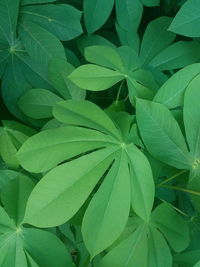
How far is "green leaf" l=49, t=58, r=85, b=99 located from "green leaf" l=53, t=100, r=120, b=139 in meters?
0.20

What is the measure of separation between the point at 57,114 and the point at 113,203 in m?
0.21

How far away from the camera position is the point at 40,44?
3.44ft

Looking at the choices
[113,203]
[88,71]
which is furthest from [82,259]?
[88,71]

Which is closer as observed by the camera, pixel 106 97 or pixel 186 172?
pixel 186 172

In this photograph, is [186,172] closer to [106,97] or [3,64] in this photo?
[106,97]

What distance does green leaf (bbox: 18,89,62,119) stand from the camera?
1.02m

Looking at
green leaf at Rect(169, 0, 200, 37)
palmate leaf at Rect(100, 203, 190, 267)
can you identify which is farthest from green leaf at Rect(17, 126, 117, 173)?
green leaf at Rect(169, 0, 200, 37)

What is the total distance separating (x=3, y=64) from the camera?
1.08 m

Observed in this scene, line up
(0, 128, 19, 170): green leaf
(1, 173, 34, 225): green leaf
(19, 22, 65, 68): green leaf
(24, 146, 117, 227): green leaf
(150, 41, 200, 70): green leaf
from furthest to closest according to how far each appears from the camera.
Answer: (150, 41, 200, 70): green leaf, (19, 22, 65, 68): green leaf, (0, 128, 19, 170): green leaf, (1, 173, 34, 225): green leaf, (24, 146, 117, 227): green leaf

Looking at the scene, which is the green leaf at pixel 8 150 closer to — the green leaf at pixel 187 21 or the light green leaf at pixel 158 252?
the light green leaf at pixel 158 252

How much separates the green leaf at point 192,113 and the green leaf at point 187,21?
0.22 metres

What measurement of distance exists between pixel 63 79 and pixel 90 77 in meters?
0.14

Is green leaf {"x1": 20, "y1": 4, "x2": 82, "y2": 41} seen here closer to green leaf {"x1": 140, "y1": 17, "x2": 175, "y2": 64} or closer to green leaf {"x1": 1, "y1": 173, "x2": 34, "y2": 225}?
green leaf {"x1": 140, "y1": 17, "x2": 175, "y2": 64}

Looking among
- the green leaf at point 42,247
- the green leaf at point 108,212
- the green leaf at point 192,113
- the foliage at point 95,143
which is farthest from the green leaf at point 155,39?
the green leaf at point 42,247
